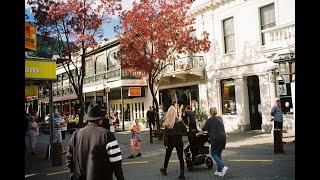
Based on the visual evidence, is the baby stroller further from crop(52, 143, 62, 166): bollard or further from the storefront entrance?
the storefront entrance

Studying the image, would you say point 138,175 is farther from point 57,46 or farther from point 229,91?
point 229,91

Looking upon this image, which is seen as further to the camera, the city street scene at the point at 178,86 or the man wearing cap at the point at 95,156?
the city street scene at the point at 178,86

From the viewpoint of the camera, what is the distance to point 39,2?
32.8 ft

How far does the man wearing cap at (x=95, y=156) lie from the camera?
3.50 meters

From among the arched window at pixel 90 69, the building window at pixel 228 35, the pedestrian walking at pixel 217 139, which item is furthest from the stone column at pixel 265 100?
the arched window at pixel 90 69

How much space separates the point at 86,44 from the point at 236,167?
6.97 m

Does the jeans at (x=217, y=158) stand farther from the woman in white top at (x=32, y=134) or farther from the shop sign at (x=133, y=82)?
the shop sign at (x=133, y=82)

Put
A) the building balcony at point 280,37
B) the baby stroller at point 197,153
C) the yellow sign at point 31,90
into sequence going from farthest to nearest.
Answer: the building balcony at point 280,37 → the yellow sign at point 31,90 → the baby stroller at point 197,153

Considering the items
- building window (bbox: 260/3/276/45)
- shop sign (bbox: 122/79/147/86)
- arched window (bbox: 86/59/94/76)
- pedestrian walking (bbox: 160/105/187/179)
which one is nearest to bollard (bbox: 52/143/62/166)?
pedestrian walking (bbox: 160/105/187/179)

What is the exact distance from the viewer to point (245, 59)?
1413 cm

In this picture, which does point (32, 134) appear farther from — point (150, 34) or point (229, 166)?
point (229, 166)

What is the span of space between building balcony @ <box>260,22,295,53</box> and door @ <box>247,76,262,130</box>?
8.33ft
